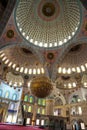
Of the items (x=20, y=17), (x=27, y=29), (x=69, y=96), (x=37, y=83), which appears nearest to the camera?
(x=37, y=83)

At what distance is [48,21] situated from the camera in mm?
14062

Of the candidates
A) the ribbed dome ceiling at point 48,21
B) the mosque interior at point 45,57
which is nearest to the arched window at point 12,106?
the mosque interior at point 45,57

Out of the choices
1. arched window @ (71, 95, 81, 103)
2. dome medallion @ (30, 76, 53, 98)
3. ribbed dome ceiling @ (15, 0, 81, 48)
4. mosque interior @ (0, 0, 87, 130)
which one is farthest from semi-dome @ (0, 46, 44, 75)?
dome medallion @ (30, 76, 53, 98)

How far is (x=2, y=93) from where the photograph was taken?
19109 millimetres

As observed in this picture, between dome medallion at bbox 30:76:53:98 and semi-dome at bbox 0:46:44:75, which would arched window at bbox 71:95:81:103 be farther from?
dome medallion at bbox 30:76:53:98

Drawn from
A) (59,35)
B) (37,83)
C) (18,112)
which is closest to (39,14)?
(59,35)

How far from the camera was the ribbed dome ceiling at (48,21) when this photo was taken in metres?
12.6

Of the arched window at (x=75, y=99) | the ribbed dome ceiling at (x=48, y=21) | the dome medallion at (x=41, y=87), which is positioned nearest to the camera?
the dome medallion at (x=41, y=87)

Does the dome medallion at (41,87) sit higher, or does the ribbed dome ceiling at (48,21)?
the ribbed dome ceiling at (48,21)

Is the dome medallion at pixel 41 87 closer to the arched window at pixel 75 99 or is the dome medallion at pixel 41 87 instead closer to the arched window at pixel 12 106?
the arched window at pixel 75 99

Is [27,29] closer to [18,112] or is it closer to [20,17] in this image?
[20,17]

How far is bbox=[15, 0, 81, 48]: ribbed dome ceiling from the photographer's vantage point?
12.6 m

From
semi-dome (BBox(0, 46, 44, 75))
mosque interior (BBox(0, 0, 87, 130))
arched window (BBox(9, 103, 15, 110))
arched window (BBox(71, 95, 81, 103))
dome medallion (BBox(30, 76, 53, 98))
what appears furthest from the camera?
arched window (BBox(9, 103, 15, 110))

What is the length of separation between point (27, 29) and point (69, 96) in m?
12.3
